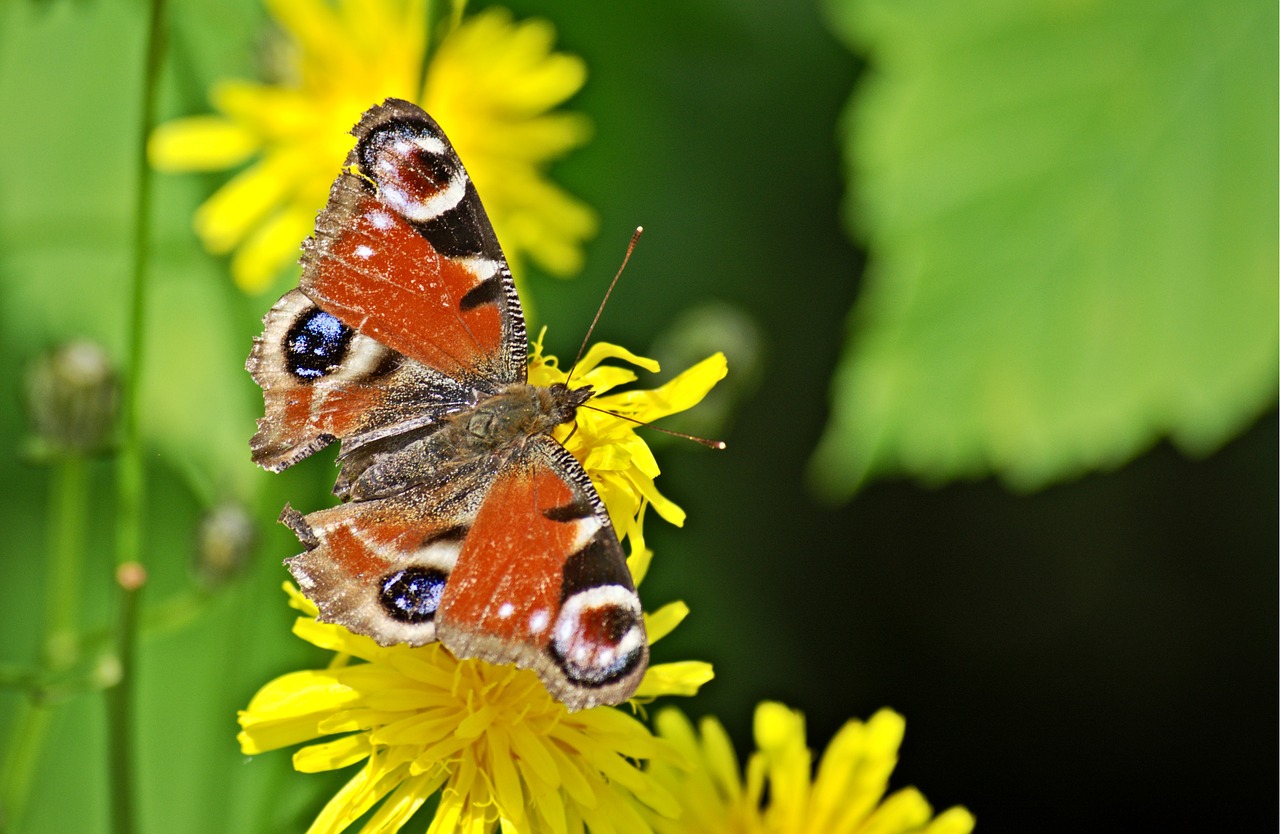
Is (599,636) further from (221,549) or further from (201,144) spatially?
(201,144)

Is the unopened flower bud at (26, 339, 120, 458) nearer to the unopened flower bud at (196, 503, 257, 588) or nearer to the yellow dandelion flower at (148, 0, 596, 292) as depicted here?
the unopened flower bud at (196, 503, 257, 588)

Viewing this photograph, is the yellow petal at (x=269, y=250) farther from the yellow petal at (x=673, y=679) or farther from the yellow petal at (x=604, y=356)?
the yellow petal at (x=673, y=679)

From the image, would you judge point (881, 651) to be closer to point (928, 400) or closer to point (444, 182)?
point (928, 400)

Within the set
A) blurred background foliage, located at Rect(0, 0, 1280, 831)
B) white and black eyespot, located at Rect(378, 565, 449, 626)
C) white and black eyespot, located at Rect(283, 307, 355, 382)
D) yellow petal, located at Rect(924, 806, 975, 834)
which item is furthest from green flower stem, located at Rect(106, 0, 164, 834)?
yellow petal, located at Rect(924, 806, 975, 834)

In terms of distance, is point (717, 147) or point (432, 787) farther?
point (717, 147)

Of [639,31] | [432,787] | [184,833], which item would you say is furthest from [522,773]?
[639,31]

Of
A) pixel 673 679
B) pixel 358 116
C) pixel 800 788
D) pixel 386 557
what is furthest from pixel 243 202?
pixel 800 788
